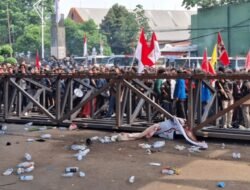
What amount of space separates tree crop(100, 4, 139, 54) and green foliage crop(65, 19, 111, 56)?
1955 millimetres

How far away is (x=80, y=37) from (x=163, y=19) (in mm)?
43073

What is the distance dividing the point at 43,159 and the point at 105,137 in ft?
6.34

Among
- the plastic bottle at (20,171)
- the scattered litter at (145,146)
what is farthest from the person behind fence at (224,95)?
the plastic bottle at (20,171)

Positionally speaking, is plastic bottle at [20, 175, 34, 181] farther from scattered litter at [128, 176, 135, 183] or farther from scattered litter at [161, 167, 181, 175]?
scattered litter at [161, 167, 181, 175]

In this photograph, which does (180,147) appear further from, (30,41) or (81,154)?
(30,41)

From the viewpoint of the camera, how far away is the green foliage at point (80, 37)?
2475 inches

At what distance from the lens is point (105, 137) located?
390 inches

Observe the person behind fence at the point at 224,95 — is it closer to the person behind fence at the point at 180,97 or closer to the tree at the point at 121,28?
the person behind fence at the point at 180,97

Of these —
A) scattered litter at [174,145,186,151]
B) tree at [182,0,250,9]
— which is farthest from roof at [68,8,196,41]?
scattered litter at [174,145,186,151]

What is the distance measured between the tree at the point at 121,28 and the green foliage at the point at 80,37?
1955 mm

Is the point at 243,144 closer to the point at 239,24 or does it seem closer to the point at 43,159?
the point at 43,159

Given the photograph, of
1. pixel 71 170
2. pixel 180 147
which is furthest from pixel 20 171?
pixel 180 147

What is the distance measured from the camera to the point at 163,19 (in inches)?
4058

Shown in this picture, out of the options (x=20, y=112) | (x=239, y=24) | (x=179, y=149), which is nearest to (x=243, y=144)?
(x=179, y=149)
